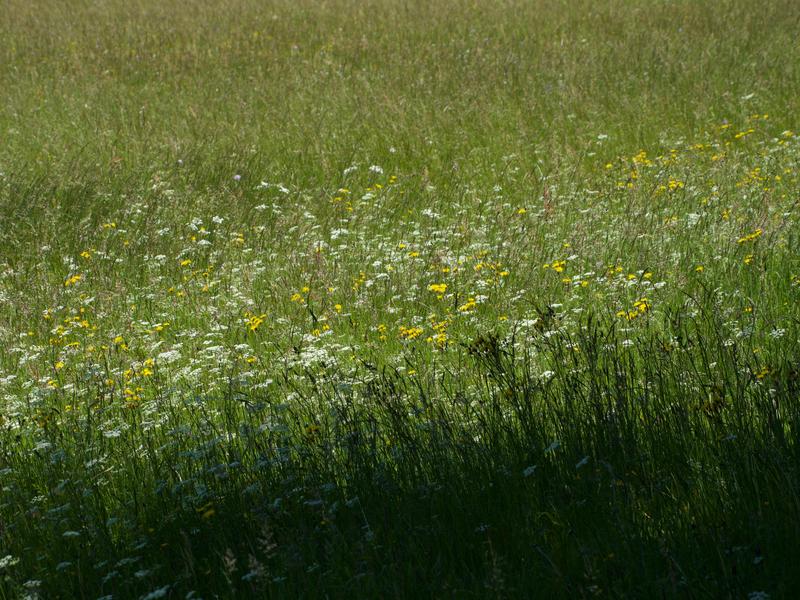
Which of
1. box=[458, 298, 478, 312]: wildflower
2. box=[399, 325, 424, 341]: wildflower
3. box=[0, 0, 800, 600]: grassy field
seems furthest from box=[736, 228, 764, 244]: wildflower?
box=[399, 325, 424, 341]: wildflower

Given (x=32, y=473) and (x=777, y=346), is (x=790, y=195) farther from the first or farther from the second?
(x=32, y=473)

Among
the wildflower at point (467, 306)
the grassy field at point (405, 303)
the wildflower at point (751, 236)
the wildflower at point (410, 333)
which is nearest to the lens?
the grassy field at point (405, 303)

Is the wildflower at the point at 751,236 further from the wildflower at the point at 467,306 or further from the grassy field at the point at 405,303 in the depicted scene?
the wildflower at the point at 467,306

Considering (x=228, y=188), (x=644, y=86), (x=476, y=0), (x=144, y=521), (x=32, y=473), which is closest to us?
(x=144, y=521)

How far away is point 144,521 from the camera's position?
11.0 feet

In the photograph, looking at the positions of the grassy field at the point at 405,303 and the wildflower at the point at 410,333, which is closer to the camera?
the grassy field at the point at 405,303

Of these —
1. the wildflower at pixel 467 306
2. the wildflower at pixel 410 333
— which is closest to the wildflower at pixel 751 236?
the wildflower at pixel 467 306

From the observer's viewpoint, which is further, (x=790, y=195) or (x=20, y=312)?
(x=790, y=195)

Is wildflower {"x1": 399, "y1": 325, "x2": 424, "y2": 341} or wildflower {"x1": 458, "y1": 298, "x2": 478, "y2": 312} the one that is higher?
wildflower {"x1": 458, "y1": 298, "x2": 478, "y2": 312}

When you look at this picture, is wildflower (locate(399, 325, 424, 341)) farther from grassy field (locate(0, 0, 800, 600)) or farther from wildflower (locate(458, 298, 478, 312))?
wildflower (locate(458, 298, 478, 312))

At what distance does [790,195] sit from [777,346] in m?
3.23

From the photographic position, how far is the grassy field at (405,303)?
9.41 ft

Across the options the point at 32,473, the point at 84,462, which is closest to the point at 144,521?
the point at 84,462

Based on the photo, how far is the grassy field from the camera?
9.41ft
